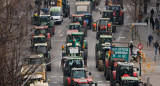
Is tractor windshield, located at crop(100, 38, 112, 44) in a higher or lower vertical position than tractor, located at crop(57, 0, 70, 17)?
lower

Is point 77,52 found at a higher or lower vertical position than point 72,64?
higher

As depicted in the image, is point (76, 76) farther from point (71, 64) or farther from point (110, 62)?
point (110, 62)

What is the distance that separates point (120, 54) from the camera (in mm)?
51281

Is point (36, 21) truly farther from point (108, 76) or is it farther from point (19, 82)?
point (19, 82)

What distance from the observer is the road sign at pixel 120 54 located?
51281 mm

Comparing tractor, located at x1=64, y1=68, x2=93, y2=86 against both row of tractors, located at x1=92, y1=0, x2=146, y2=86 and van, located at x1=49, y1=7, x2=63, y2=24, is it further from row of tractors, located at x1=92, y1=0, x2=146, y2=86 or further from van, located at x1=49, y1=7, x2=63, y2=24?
van, located at x1=49, y1=7, x2=63, y2=24

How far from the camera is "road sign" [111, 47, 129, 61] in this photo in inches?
2019

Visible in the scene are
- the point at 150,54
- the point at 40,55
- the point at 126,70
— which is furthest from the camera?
the point at 150,54

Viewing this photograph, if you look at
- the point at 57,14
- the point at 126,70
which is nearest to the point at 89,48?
the point at 57,14

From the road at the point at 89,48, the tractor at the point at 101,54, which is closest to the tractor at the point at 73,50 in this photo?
the tractor at the point at 101,54

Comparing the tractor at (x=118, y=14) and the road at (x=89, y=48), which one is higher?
the tractor at (x=118, y=14)

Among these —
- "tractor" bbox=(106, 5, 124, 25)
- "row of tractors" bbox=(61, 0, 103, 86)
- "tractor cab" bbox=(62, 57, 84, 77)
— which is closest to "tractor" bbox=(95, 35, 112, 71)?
"row of tractors" bbox=(61, 0, 103, 86)

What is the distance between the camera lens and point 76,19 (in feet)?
244

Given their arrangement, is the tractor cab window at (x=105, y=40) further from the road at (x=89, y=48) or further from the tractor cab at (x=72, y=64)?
the tractor cab at (x=72, y=64)
